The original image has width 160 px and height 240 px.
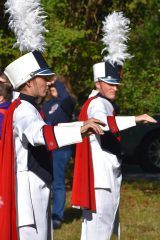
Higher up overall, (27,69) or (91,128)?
(27,69)

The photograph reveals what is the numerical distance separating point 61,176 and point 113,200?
2.96 metres

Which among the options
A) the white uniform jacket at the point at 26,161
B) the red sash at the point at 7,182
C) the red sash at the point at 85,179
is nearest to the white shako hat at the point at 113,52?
the red sash at the point at 85,179

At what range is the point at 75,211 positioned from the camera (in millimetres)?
11477

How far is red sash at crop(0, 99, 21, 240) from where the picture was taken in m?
6.11

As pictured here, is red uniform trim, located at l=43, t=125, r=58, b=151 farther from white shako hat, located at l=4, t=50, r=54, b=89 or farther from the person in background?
the person in background

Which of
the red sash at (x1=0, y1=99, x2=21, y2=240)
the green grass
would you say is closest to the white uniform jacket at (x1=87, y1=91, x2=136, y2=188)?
the red sash at (x1=0, y1=99, x2=21, y2=240)

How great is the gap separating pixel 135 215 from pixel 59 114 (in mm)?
1741

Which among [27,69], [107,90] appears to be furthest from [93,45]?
[27,69]

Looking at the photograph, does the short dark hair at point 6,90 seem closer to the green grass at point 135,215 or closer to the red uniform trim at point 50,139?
the red uniform trim at point 50,139

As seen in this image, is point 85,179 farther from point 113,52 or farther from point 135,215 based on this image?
point 135,215

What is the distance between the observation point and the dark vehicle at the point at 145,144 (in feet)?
52.1

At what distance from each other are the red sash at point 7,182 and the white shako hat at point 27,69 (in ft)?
0.60

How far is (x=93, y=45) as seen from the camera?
1305 centimetres

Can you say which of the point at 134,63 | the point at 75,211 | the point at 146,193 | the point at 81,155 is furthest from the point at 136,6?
the point at 81,155
